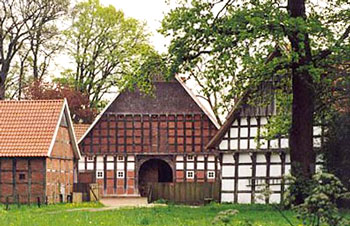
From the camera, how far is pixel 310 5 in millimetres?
25719

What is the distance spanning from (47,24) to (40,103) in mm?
14457

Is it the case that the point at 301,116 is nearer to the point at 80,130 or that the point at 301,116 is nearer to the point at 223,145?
the point at 223,145

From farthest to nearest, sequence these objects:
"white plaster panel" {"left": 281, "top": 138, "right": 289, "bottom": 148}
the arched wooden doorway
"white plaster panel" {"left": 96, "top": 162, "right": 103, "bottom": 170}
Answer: the arched wooden doorway → "white plaster panel" {"left": 96, "top": 162, "right": 103, "bottom": 170} → "white plaster panel" {"left": 281, "top": 138, "right": 289, "bottom": 148}

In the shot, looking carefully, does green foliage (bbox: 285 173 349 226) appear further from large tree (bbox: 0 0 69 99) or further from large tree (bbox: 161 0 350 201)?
large tree (bbox: 0 0 69 99)

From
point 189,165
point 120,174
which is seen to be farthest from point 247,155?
point 120,174

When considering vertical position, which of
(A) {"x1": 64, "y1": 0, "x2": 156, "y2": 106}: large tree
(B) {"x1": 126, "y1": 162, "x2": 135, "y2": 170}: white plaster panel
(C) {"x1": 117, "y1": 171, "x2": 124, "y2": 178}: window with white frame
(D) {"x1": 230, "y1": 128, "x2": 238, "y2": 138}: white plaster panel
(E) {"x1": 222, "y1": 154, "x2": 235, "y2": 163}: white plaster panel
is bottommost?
(C) {"x1": 117, "y1": 171, "x2": 124, "y2": 178}: window with white frame

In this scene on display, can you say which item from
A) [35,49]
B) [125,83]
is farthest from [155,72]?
[35,49]

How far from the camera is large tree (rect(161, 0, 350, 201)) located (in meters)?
22.1

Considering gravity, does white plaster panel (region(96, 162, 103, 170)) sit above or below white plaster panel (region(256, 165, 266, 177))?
below

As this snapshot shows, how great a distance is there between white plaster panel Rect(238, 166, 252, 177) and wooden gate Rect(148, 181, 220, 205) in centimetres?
276

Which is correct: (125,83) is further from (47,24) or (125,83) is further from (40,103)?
(47,24)

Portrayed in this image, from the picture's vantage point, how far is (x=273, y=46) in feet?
72.8

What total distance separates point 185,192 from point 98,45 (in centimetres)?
2650

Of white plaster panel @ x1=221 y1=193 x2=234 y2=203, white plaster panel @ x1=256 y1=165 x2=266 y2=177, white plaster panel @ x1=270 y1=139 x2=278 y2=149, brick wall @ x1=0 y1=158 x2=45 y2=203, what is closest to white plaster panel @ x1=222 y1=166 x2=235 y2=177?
white plaster panel @ x1=221 y1=193 x2=234 y2=203
